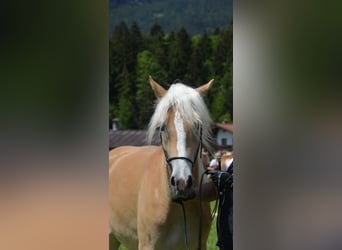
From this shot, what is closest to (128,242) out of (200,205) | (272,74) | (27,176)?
(200,205)

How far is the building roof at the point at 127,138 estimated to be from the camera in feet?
11.0

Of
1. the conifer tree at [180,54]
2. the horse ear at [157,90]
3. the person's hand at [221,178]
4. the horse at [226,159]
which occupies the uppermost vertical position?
the conifer tree at [180,54]

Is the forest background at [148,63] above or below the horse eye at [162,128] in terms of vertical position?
above

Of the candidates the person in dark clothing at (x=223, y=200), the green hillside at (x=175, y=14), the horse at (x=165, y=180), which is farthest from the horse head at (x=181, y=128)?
the green hillside at (x=175, y=14)

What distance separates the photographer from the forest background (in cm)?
331

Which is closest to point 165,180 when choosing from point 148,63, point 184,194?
point 184,194

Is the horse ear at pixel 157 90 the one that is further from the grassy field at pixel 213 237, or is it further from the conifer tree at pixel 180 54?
the grassy field at pixel 213 237

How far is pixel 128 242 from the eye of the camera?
3.39 metres

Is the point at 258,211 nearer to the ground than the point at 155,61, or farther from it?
nearer to the ground

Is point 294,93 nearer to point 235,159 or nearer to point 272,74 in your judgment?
point 272,74

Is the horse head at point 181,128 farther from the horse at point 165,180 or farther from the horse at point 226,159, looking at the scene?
the horse at point 226,159

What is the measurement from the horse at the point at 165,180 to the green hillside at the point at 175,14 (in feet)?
1.02

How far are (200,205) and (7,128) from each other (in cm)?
110

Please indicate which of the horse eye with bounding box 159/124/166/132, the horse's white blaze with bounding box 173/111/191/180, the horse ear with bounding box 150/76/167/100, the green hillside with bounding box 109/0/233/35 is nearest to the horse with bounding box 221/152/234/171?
the horse's white blaze with bounding box 173/111/191/180
